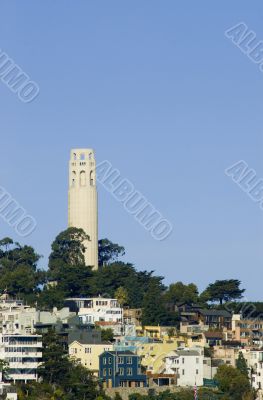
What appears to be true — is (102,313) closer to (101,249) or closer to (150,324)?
(150,324)

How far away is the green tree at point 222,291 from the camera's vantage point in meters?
130

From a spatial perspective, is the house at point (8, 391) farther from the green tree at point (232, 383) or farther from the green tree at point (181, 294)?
the green tree at point (181, 294)

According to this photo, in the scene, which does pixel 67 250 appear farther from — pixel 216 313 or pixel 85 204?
pixel 216 313

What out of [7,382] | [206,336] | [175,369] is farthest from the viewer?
[206,336]

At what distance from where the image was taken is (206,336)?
11931cm

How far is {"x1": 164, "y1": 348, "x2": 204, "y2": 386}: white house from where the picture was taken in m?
108

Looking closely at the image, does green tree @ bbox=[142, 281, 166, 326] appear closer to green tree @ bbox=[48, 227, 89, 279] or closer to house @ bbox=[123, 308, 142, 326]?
house @ bbox=[123, 308, 142, 326]

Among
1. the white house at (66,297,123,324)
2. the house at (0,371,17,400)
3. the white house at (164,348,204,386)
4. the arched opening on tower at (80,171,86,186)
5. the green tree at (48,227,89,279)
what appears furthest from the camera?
the arched opening on tower at (80,171,86,186)

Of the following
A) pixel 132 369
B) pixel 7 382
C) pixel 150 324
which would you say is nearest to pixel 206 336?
pixel 150 324

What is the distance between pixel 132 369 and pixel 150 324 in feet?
59.6

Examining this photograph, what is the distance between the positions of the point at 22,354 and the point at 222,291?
30.8m

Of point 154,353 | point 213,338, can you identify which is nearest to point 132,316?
point 213,338

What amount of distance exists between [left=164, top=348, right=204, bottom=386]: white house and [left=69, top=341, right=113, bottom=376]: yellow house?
3996 millimetres

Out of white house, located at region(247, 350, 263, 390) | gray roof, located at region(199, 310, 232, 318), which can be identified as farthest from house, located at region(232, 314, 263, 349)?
white house, located at region(247, 350, 263, 390)
